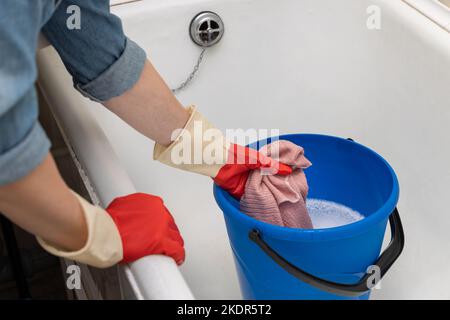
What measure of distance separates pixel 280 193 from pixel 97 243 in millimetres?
308

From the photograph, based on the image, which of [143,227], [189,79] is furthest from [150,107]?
[189,79]

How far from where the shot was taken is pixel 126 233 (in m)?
0.69

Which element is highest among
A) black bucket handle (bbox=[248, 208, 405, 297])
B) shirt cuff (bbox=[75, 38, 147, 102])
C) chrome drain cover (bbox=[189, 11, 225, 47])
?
shirt cuff (bbox=[75, 38, 147, 102])

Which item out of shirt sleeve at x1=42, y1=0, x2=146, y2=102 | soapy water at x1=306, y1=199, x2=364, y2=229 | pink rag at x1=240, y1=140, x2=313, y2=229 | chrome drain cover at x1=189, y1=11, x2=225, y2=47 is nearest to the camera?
shirt sleeve at x1=42, y1=0, x2=146, y2=102

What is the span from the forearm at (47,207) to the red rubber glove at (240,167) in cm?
27

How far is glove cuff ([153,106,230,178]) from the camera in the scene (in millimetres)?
830

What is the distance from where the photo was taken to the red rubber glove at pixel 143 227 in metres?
0.66

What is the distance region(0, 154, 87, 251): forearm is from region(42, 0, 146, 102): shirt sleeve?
8.1 inches

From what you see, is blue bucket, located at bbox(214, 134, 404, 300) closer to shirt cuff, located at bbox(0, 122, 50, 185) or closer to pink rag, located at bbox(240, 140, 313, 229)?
pink rag, located at bbox(240, 140, 313, 229)

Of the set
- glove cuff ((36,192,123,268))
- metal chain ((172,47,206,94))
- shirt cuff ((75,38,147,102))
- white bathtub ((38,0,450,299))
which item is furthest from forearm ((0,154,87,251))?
metal chain ((172,47,206,94))

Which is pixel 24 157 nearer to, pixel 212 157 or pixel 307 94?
pixel 212 157

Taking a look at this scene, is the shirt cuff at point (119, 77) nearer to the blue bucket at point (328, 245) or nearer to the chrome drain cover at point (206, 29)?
the blue bucket at point (328, 245)
